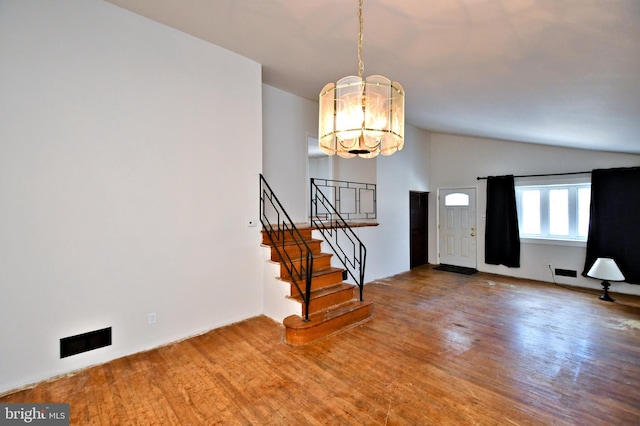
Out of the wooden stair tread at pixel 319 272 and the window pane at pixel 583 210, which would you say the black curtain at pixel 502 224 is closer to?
the window pane at pixel 583 210

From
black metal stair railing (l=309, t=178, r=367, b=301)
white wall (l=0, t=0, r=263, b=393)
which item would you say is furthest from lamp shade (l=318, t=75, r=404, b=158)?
black metal stair railing (l=309, t=178, r=367, b=301)

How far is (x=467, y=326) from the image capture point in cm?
356

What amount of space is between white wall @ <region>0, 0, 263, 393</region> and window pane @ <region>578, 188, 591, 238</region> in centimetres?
605

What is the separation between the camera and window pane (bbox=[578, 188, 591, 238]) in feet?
17.3

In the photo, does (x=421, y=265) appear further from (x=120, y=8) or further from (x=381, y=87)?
(x=120, y=8)

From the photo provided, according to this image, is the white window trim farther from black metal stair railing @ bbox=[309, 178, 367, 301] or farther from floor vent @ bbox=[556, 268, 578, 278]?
black metal stair railing @ bbox=[309, 178, 367, 301]

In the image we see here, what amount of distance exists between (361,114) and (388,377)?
2.20 m

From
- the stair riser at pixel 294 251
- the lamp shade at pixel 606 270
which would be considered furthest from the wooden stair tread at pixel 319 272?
the lamp shade at pixel 606 270

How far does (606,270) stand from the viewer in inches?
183

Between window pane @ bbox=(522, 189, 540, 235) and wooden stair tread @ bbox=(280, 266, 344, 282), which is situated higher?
window pane @ bbox=(522, 189, 540, 235)

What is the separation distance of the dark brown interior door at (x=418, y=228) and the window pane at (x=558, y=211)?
2.57 metres

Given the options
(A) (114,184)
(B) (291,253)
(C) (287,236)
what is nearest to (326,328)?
(B) (291,253)

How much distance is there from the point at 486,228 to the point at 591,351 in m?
3.72

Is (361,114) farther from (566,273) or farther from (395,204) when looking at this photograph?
(566,273)
